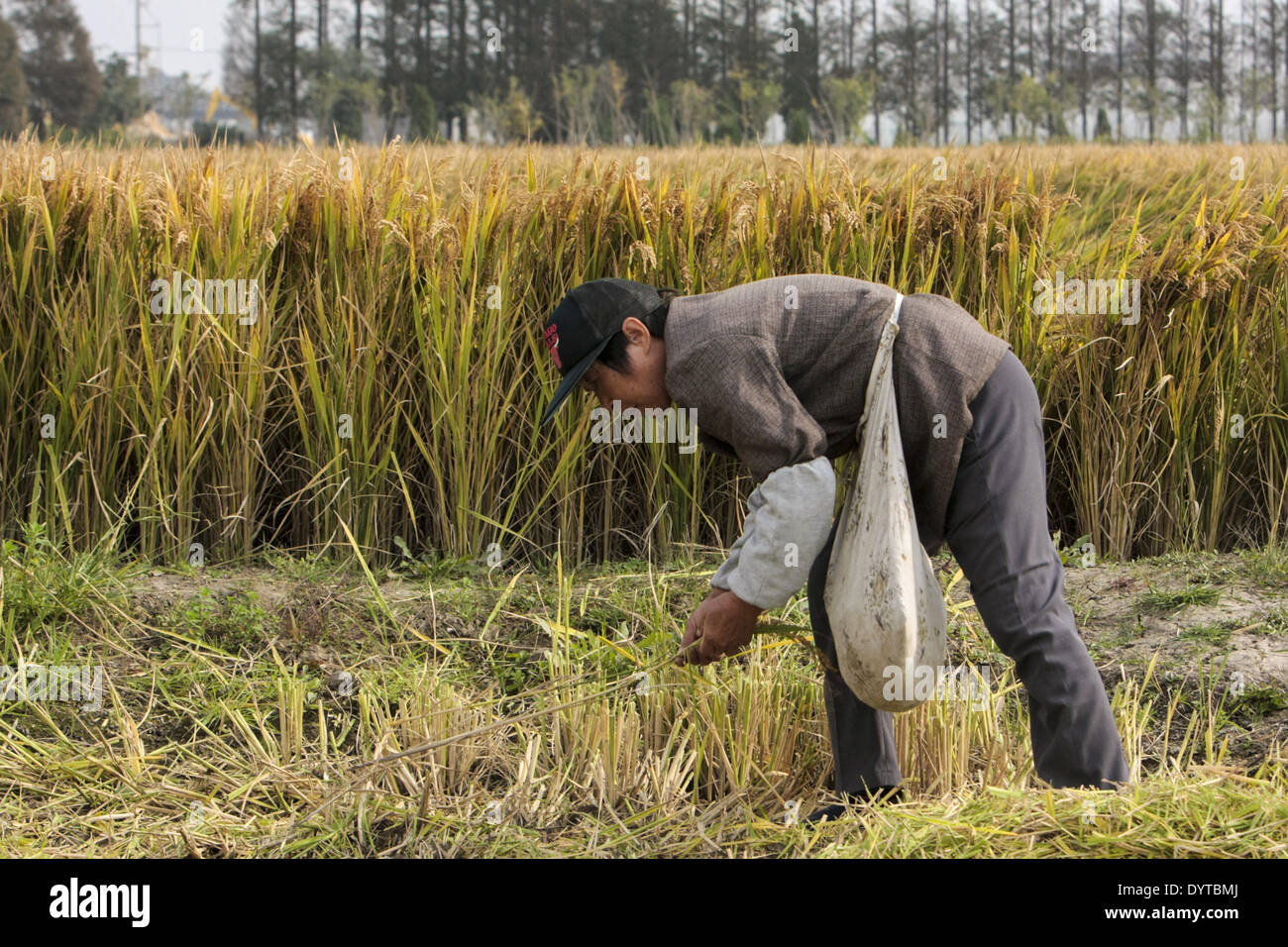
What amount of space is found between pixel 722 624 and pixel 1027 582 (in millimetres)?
622

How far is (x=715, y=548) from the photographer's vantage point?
4.21 m

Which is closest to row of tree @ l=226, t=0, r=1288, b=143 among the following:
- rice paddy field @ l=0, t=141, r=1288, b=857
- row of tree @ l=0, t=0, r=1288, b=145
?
row of tree @ l=0, t=0, r=1288, b=145

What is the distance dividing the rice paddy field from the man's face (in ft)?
3.20

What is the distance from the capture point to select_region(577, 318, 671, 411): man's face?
2.32 meters

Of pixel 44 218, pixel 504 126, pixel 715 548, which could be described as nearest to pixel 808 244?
pixel 715 548

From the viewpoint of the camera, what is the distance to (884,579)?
2275mm

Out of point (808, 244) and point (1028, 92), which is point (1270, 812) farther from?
point (1028, 92)

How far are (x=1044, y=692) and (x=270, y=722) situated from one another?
2.13 metres
